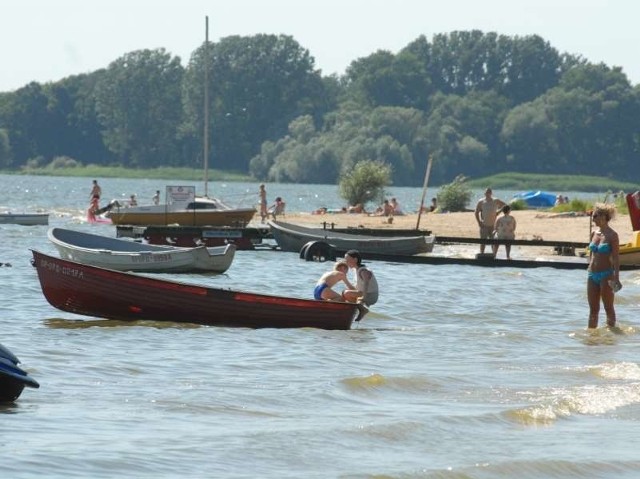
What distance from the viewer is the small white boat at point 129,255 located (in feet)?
96.6

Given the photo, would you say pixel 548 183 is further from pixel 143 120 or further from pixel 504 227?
pixel 504 227

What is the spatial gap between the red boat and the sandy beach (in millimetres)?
20294

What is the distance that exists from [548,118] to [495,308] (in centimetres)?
16080

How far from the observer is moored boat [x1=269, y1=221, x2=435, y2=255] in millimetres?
36156

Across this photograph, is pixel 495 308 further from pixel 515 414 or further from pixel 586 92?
pixel 586 92

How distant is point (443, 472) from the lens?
12.4 metres

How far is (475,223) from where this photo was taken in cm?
5075

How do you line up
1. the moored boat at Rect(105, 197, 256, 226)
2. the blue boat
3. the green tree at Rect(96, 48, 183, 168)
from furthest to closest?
the green tree at Rect(96, 48, 183, 168), the blue boat, the moored boat at Rect(105, 197, 256, 226)

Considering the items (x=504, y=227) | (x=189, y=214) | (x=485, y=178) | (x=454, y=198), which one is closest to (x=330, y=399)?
(x=504, y=227)

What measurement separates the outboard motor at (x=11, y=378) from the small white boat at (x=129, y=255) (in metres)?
15.0

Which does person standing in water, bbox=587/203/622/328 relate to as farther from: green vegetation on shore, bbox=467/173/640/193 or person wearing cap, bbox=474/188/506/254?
green vegetation on shore, bbox=467/173/640/193

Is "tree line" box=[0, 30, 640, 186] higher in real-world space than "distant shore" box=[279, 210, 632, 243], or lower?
higher

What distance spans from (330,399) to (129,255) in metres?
14.3

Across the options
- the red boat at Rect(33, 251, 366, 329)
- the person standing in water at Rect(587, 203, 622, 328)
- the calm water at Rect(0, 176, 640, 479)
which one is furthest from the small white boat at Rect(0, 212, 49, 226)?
the person standing in water at Rect(587, 203, 622, 328)
